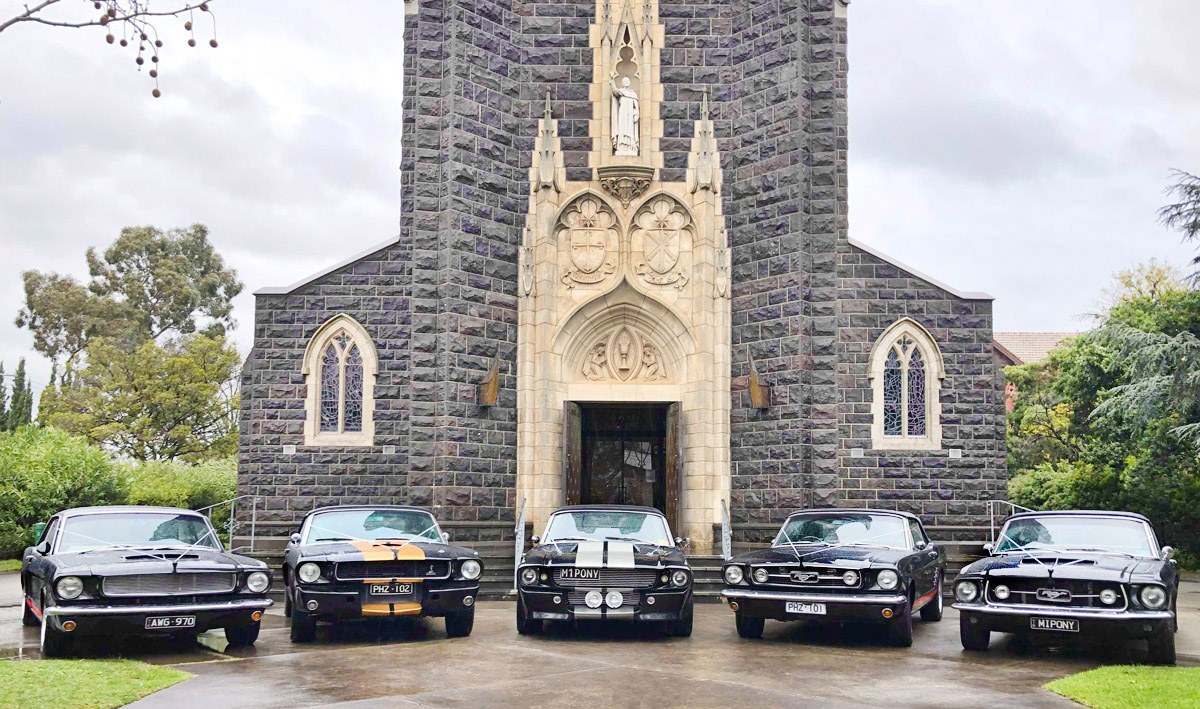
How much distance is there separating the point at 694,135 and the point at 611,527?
866 centimetres

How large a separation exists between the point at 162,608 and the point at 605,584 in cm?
392

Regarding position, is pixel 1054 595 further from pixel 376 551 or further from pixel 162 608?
pixel 162 608

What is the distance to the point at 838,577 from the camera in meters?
10.4

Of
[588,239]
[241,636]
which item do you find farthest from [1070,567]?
[588,239]

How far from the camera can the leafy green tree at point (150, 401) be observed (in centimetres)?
3606

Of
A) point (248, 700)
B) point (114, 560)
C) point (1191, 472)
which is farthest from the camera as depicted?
point (1191, 472)

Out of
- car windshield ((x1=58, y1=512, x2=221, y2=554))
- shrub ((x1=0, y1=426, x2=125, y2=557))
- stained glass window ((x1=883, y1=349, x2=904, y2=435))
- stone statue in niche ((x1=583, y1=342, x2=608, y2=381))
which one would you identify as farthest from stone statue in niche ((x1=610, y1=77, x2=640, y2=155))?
shrub ((x1=0, y1=426, x2=125, y2=557))

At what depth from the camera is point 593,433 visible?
18.9 metres

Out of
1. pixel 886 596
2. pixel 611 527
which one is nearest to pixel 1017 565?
pixel 886 596

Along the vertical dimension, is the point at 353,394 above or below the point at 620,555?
above

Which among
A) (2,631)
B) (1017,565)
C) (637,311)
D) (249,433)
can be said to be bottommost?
(2,631)

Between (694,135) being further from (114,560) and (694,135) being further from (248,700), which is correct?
(248,700)

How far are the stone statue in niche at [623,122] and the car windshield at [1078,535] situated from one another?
9.28 meters

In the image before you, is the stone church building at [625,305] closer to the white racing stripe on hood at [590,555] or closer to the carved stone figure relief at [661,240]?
the carved stone figure relief at [661,240]
